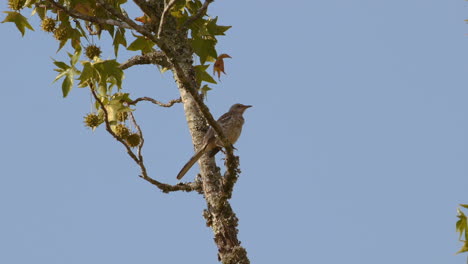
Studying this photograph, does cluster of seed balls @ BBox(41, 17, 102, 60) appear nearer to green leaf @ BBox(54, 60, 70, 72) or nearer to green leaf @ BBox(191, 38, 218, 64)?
green leaf @ BBox(54, 60, 70, 72)

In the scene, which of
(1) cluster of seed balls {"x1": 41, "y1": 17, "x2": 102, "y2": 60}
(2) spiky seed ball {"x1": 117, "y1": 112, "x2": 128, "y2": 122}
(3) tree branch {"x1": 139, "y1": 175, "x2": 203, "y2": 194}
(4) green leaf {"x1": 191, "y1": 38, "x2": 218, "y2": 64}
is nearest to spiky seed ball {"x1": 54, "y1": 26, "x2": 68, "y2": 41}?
(1) cluster of seed balls {"x1": 41, "y1": 17, "x2": 102, "y2": 60}

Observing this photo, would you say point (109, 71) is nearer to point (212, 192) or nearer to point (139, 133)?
point (139, 133)

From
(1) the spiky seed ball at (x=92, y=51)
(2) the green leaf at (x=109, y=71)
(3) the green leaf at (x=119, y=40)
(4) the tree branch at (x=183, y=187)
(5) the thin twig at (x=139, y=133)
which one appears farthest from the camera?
(3) the green leaf at (x=119, y=40)

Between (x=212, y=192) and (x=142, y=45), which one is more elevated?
(x=142, y=45)

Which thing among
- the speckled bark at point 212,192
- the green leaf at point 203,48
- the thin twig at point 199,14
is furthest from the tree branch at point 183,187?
the thin twig at point 199,14

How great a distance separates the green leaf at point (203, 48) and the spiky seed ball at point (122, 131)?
3.33ft

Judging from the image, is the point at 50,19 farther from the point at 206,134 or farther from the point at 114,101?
the point at 206,134

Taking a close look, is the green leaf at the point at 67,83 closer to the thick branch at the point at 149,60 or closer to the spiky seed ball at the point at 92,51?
the spiky seed ball at the point at 92,51

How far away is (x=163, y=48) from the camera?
18.7 ft

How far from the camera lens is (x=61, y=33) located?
7.39 meters

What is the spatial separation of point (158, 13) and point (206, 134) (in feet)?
3.92

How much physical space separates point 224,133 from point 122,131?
2.97ft

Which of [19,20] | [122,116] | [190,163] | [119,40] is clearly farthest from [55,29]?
[190,163]

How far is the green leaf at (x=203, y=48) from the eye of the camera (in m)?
7.34
